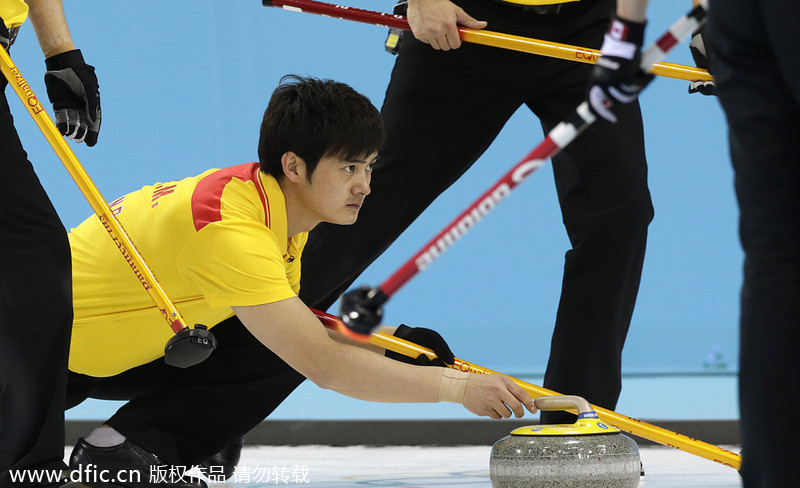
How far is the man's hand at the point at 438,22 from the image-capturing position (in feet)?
6.79

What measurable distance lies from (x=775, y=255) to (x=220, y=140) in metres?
5.44

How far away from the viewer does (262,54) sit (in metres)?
6.31

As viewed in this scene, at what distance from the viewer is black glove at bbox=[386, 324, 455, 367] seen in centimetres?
190

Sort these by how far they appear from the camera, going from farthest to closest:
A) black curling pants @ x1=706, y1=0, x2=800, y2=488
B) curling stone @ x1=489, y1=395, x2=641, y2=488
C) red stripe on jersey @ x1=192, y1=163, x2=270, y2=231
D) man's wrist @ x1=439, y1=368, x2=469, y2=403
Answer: red stripe on jersey @ x1=192, y1=163, x2=270, y2=231
man's wrist @ x1=439, y1=368, x2=469, y2=403
curling stone @ x1=489, y1=395, x2=641, y2=488
black curling pants @ x1=706, y1=0, x2=800, y2=488

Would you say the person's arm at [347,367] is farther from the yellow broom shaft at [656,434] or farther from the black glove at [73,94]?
the black glove at [73,94]

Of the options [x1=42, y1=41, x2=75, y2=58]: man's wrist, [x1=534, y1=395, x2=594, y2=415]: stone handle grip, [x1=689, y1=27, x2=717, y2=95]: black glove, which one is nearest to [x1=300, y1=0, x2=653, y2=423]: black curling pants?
[x1=689, y1=27, x2=717, y2=95]: black glove

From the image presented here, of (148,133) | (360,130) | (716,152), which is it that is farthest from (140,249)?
(716,152)

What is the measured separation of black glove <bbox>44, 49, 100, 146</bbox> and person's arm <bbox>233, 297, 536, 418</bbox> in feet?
1.89

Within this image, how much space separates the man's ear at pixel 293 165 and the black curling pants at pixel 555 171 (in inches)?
9.5

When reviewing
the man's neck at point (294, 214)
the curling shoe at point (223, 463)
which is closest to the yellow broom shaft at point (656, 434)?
the man's neck at point (294, 214)

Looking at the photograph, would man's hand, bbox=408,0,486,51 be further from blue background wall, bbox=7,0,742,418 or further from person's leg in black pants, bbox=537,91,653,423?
blue background wall, bbox=7,0,742,418

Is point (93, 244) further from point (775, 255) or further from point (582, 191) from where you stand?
point (775, 255)

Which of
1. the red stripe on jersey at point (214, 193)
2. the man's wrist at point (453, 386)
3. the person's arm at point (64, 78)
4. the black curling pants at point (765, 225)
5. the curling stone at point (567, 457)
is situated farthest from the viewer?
the person's arm at point (64, 78)

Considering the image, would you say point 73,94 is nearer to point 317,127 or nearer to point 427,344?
point 317,127
